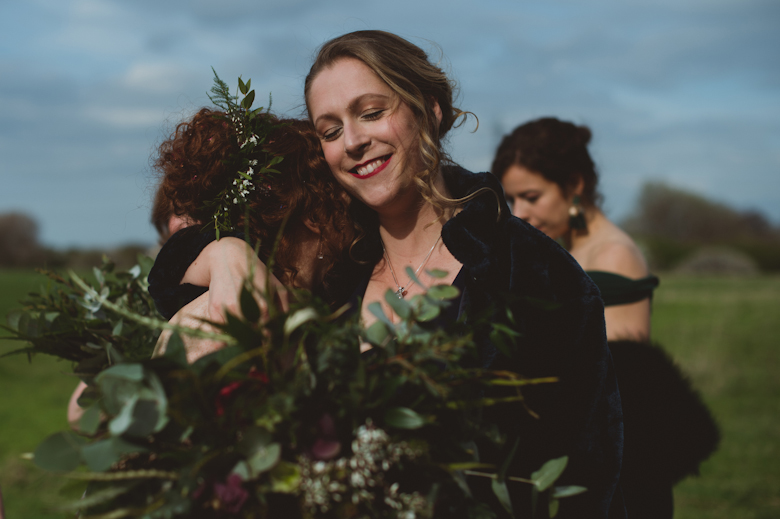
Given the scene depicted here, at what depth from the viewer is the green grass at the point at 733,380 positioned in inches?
257

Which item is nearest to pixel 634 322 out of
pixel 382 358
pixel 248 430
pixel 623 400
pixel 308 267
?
pixel 623 400

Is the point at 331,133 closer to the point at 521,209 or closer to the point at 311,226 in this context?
the point at 311,226

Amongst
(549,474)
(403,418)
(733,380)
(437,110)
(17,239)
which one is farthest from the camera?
(17,239)

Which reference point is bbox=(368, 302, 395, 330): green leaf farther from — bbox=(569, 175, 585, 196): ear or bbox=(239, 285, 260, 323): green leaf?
bbox=(569, 175, 585, 196): ear

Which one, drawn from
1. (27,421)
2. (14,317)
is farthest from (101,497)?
(27,421)

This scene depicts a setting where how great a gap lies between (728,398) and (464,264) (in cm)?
1149

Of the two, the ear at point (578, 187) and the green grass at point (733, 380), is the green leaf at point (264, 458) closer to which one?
the ear at point (578, 187)

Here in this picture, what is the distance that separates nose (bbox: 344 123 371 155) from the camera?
217 centimetres

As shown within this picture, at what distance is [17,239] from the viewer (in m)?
33.6

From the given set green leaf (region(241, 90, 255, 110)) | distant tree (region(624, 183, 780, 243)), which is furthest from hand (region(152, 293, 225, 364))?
distant tree (region(624, 183, 780, 243))

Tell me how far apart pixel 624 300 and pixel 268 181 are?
8.27 ft

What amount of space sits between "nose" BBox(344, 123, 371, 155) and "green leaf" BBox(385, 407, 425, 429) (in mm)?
1286

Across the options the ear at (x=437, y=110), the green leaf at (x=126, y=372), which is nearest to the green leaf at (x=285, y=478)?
the green leaf at (x=126, y=372)

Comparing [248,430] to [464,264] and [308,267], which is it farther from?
[308,267]
